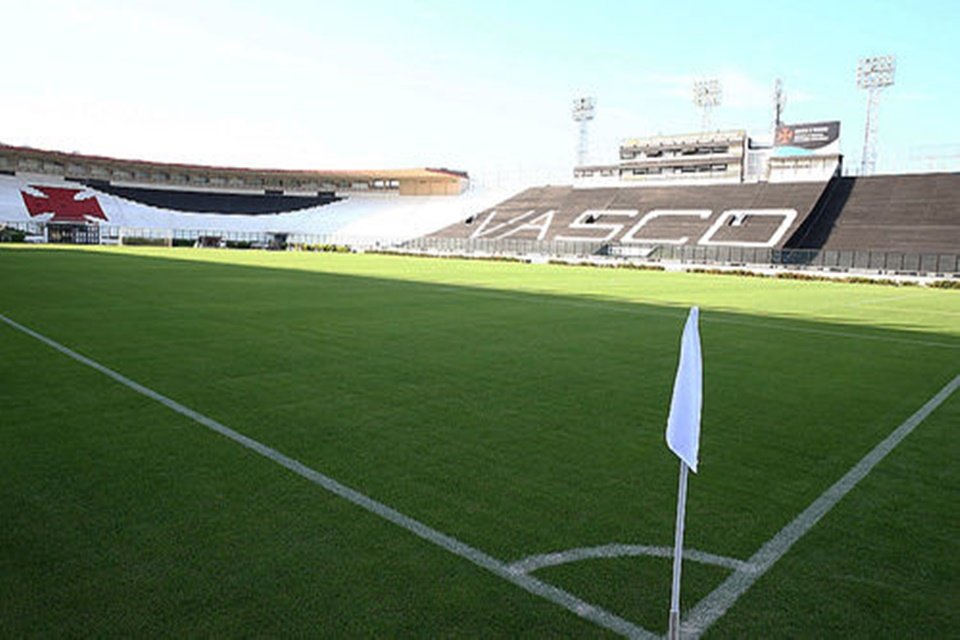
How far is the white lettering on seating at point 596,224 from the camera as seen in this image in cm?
5684

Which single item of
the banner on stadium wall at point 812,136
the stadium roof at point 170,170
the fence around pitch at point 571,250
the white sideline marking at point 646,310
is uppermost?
the banner on stadium wall at point 812,136

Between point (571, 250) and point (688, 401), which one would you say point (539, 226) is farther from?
point (688, 401)

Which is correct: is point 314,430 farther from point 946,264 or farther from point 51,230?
point 51,230

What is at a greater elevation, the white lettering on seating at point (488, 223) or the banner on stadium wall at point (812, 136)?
the banner on stadium wall at point (812, 136)

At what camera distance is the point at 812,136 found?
6606cm

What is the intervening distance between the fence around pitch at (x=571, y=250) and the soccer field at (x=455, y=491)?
116 feet

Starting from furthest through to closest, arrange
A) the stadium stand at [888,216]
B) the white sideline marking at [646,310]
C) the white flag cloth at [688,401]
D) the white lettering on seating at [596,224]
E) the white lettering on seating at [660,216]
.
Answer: the white lettering on seating at [596,224] → the white lettering on seating at [660,216] → the stadium stand at [888,216] → the white sideline marking at [646,310] → the white flag cloth at [688,401]

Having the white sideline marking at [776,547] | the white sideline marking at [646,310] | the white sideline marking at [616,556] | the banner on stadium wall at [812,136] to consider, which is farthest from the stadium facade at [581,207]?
the white sideline marking at [616,556]

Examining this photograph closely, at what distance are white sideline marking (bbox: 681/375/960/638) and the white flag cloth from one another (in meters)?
1.06

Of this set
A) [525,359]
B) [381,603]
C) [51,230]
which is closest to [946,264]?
[525,359]

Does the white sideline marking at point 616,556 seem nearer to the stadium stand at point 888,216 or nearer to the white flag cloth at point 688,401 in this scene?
the white flag cloth at point 688,401

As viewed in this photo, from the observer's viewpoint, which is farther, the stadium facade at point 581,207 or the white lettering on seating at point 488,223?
the white lettering on seating at point 488,223

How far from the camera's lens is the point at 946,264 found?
38.5 metres

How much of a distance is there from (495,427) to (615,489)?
67.5 inches
